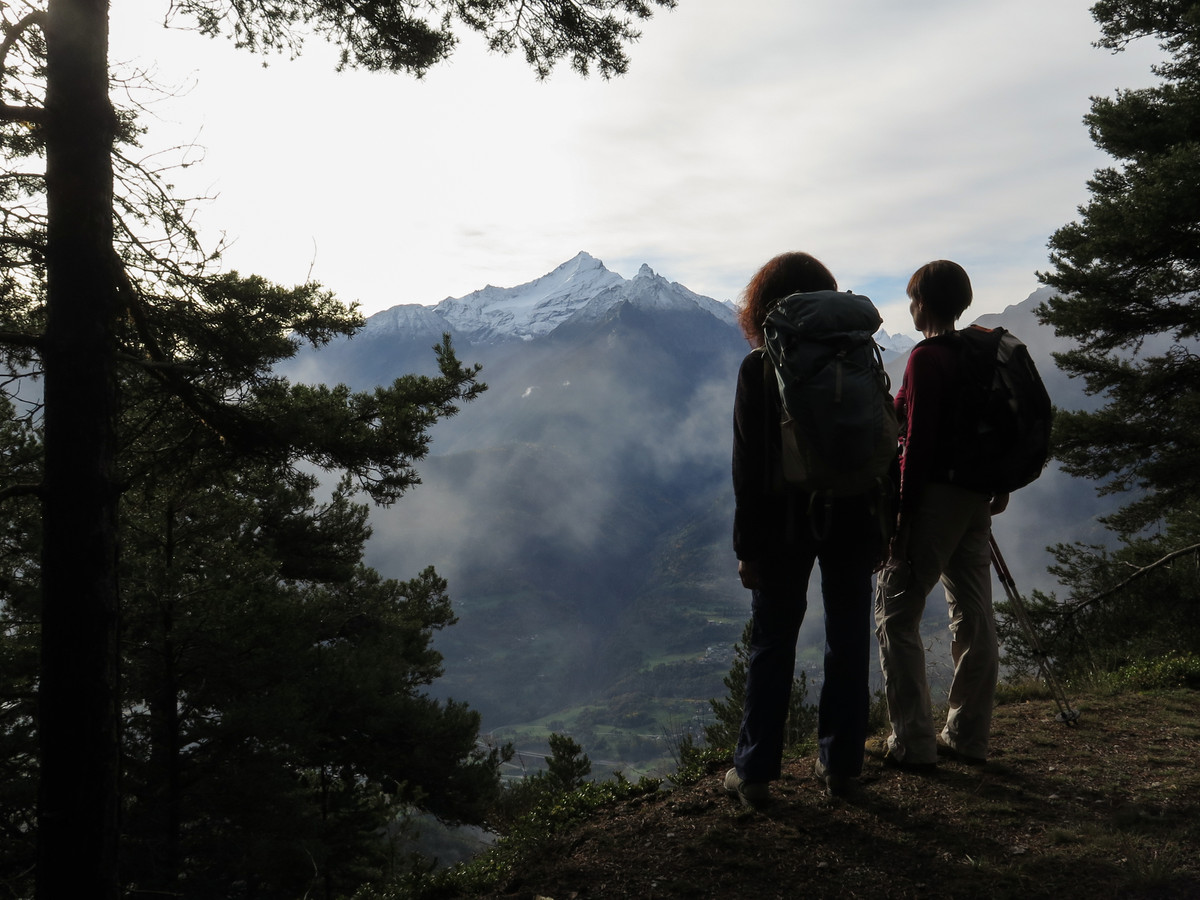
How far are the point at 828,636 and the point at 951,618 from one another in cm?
73

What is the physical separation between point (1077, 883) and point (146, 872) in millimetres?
9167

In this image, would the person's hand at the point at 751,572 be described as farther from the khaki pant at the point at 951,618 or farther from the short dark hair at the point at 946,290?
the short dark hair at the point at 946,290

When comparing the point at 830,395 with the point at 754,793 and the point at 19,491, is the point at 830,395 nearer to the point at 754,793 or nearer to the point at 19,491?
the point at 754,793

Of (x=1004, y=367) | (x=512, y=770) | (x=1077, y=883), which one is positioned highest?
(x=1004, y=367)

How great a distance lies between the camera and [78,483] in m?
3.18

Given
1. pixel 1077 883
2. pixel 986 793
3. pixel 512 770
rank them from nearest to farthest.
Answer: pixel 1077 883 → pixel 986 793 → pixel 512 770

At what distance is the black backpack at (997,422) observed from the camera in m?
2.87

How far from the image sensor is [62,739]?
122 inches

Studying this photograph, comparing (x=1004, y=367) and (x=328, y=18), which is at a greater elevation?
(x=328, y=18)

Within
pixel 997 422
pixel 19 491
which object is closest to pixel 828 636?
pixel 997 422

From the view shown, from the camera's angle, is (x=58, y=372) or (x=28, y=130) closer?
(x=58, y=372)

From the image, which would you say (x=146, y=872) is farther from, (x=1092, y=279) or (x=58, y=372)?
(x=1092, y=279)

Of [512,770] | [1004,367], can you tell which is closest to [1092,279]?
[1004,367]

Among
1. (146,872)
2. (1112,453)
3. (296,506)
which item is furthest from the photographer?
(296,506)
